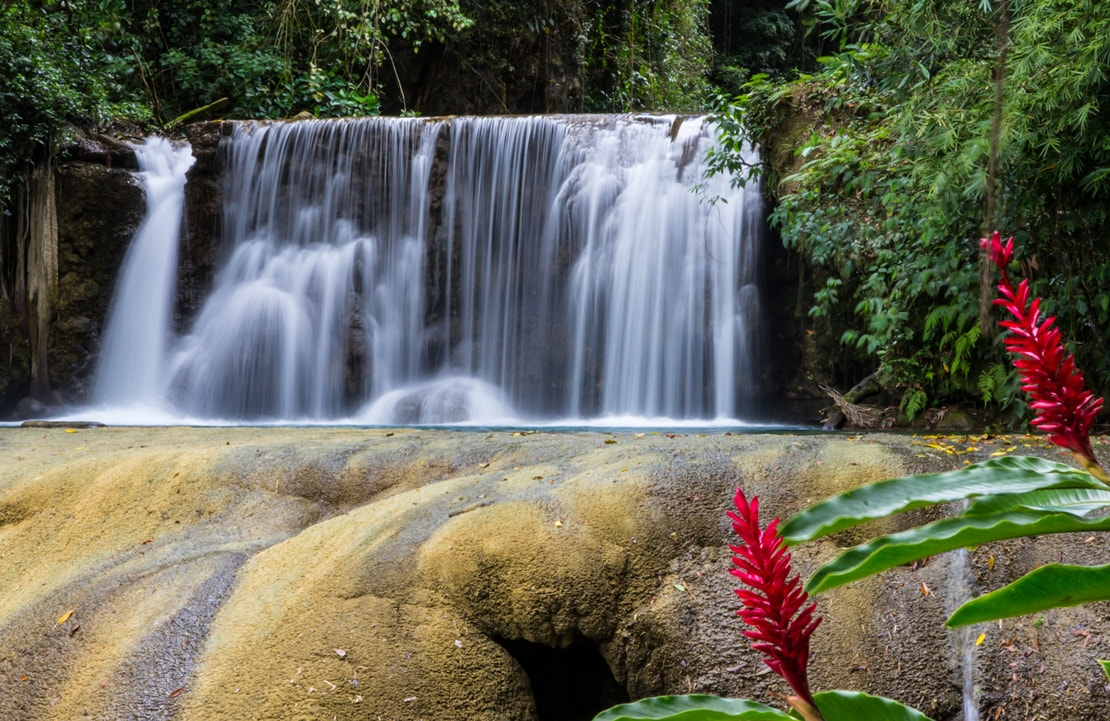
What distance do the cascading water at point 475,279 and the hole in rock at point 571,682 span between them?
659cm

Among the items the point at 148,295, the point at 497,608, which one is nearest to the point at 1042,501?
the point at 497,608

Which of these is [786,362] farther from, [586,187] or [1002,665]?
[1002,665]

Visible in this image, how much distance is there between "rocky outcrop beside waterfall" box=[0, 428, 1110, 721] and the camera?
311 cm

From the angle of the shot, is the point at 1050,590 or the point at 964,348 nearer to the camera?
the point at 1050,590

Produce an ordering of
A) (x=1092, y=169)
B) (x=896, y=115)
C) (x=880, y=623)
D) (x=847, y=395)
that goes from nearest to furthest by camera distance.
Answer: (x=880, y=623) → (x=1092, y=169) → (x=896, y=115) → (x=847, y=395)

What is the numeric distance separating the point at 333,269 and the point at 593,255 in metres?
3.41

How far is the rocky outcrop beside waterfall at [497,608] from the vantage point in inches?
122

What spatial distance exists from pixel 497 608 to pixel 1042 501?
9.05 ft

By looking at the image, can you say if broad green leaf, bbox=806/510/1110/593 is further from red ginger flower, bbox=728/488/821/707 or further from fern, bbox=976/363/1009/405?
fern, bbox=976/363/1009/405

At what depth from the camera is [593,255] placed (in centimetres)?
1131

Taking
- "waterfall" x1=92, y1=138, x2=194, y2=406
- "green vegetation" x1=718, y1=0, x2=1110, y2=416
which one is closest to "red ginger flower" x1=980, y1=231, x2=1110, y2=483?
"green vegetation" x1=718, y1=0, x2=1110, y2=416

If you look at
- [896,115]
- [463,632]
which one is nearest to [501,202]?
[896,115]

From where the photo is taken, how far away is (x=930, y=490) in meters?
0.91

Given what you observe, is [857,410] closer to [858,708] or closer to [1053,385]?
[858,708]
